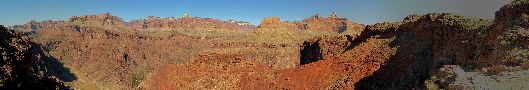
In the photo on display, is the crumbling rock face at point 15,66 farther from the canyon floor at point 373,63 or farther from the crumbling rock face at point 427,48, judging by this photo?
the crumbling rock face at point 427,48

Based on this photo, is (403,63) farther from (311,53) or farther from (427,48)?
(311,53)

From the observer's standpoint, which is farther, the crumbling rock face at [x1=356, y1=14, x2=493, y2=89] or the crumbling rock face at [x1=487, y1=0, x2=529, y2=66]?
the crumbling rock face at [x1=356, y1=14, x2=493, y2=89]

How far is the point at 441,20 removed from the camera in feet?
103

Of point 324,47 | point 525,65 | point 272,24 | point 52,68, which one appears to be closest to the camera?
point 525,65

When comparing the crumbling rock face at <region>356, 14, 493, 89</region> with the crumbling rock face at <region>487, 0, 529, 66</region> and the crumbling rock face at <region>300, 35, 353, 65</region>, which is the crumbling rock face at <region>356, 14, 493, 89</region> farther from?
the crumbling rock face at <region>300, 35, 353, 65</region>

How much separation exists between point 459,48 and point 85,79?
3387 inches

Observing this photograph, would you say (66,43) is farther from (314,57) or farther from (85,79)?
(314,57)

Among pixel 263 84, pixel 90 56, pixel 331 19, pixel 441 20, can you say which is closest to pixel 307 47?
pixel 263 84

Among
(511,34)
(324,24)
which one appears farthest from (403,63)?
(324,24)

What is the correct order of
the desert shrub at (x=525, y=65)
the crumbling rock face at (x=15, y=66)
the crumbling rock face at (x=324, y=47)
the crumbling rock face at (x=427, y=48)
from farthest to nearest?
the crumbling rock face at (x=324, y=47) < the crumbling rock face at (x=427, y=48) < the crumbling rock face at (x=15, y=66) < the desert shrub at (x=525, y=65)

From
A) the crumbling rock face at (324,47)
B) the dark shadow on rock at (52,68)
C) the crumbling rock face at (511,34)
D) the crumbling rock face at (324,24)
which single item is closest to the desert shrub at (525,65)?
the crumbling rock face at (511,34)

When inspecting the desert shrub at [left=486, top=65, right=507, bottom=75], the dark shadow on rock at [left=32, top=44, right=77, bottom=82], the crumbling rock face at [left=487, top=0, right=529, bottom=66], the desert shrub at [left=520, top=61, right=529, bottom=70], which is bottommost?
the dark shadow on rock at [left=32, top=44, right=77, bottom=82]

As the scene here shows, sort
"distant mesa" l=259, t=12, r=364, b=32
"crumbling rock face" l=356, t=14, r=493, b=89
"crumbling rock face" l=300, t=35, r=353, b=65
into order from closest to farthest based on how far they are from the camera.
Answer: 1. "crumbling rock face" l=356, t=14, r=493, b=89
2. "crumbling rock face" l=300, t=35, r=353, b=65
3. "distant mesa" l=259, t=12, r=364, b=32

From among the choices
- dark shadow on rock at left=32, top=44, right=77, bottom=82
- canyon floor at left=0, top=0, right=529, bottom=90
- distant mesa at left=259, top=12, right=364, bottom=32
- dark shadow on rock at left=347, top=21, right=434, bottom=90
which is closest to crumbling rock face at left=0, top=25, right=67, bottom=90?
canyon floor at left=0, top=0, right=529, bottom=90
